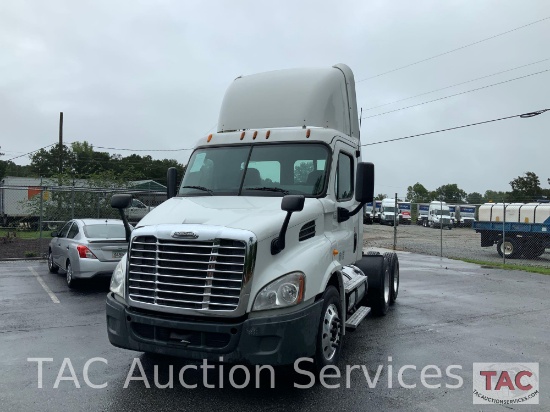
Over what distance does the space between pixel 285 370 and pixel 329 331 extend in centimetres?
65

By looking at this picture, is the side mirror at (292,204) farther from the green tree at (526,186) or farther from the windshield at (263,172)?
the green tree at (526,186)

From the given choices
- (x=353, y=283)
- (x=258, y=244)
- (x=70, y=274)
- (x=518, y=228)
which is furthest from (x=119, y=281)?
(x=518, y=228)

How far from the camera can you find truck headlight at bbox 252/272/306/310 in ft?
14.0

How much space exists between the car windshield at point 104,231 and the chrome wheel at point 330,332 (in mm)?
6339

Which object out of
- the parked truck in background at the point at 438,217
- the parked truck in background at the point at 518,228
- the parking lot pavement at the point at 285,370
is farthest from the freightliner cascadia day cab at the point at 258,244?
the parked truck in background at the point at 438,217

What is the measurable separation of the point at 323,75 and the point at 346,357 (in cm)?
371

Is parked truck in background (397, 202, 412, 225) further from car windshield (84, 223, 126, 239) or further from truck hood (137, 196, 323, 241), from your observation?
truck hood (137, 196, 323, 241)

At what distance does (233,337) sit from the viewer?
4.18 meters

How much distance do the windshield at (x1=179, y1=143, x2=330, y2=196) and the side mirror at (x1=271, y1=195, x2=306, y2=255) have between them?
2.97 feet

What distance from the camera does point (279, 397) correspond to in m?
4.49

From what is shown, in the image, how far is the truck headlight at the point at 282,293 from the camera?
4.25 m

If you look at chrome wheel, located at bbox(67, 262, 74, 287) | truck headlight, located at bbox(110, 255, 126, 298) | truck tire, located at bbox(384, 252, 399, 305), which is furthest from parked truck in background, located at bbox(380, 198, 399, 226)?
truck headlight, located at bbox(110, 255, 126, 298)

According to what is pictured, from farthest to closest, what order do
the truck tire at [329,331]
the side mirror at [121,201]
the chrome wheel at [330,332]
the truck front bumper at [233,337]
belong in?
1. the side mirror at [121,201]
2. the chrome wheel at [330,332]
3. the truck tire at [329,331]
4. the truck front bumper at [233,337]

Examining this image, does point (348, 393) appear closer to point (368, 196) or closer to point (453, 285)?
point (368, 196)
